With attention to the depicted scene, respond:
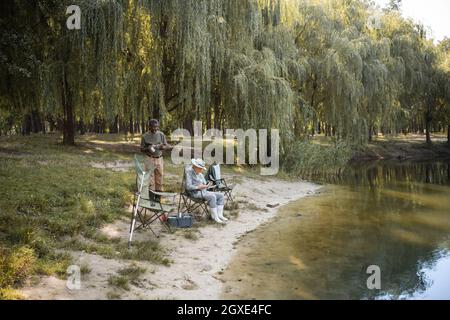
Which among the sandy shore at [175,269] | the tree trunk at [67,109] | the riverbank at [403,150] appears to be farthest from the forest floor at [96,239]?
the riverbank at [403,150]

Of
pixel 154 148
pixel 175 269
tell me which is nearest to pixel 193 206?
pixel 154 148

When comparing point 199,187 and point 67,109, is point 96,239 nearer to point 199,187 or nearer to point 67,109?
point 199,187

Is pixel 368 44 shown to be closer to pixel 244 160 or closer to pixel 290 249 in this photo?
pixel 244 160

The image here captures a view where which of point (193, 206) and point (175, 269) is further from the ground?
point (193, 206)

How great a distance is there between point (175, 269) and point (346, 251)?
3043mm

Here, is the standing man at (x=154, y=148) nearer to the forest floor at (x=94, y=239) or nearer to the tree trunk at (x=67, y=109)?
the forest floor at (x=94, y=239)

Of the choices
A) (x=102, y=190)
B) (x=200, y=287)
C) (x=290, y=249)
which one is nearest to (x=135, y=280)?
(x=200, y=287)

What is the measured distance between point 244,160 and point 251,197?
447cm

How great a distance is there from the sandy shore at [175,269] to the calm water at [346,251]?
0.83 feet

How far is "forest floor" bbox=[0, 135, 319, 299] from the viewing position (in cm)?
505

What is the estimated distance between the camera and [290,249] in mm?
7520

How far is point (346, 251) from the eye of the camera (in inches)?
294

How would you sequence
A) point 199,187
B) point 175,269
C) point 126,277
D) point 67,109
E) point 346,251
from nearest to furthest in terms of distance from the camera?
point 126,277
point 175,269
point 346,251
point 199,187
point 67,109

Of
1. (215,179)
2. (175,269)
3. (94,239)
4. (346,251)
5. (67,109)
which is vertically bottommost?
(346,251)
